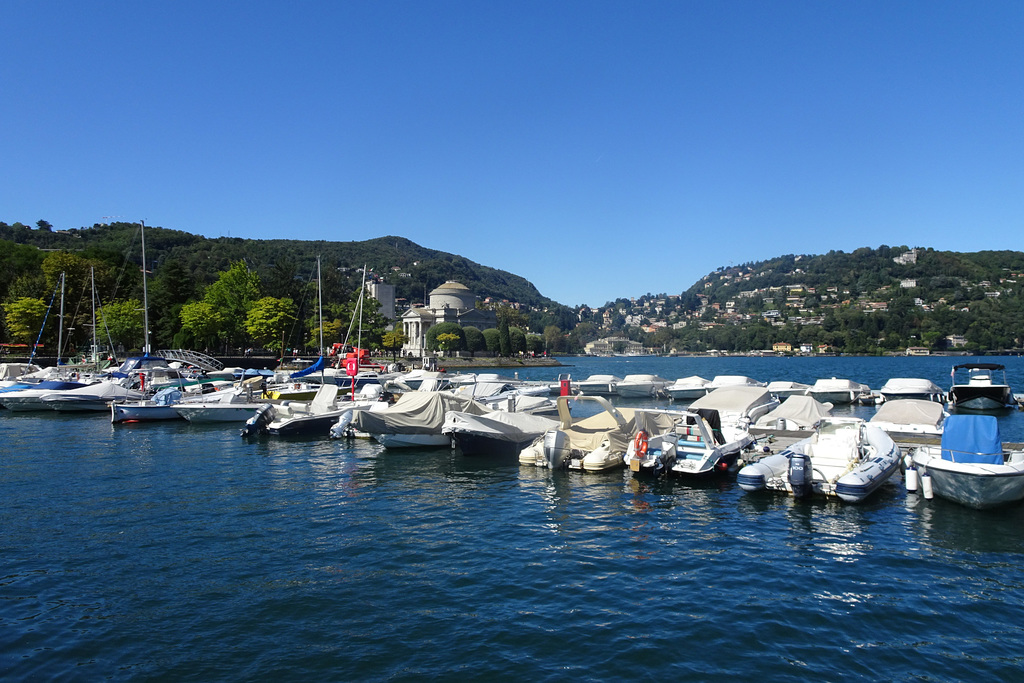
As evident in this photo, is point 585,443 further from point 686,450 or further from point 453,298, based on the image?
point 453,298

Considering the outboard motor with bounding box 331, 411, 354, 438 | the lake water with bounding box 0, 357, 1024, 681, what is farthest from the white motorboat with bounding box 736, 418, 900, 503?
the outboard motor with bounding box 331, 411, 354, 438

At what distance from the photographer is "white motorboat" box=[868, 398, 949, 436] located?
24.9 m

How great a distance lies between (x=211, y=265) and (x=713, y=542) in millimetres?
164260

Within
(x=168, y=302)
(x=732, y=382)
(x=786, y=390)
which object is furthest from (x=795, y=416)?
(x=168, y=302)

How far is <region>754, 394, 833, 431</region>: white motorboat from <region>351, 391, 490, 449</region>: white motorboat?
12.3 metres

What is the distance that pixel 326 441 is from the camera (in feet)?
97.7

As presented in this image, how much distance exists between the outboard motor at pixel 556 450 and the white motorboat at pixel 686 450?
6.65ft

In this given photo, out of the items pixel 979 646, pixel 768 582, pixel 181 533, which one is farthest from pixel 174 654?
pixel 979 646

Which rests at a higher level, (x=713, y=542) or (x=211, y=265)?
(x=211, y=265)

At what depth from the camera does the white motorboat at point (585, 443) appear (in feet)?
71.8

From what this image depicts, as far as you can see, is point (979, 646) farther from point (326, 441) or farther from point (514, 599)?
point (326, 441)

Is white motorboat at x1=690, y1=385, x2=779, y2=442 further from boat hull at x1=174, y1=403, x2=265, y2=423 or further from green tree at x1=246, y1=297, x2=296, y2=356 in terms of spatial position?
green tree at x1=246, y1=297, x2=296, y2=356

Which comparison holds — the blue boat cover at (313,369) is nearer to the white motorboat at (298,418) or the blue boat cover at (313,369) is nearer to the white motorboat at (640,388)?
the white motorboat at (298,418)

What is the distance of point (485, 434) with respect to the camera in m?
24.4
